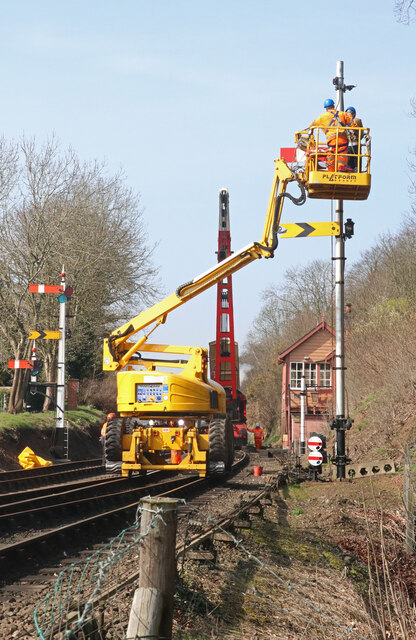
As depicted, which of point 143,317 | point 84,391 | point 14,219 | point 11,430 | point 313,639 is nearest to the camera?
point 313,639

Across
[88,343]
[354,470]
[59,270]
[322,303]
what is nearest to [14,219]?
[59,270]

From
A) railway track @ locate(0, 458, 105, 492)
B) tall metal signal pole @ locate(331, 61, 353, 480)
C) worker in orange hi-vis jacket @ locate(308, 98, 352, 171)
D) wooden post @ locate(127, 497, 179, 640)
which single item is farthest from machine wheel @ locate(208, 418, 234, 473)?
wooden post @ locate(127, 497, 179, 640)

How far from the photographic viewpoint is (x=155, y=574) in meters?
4.41

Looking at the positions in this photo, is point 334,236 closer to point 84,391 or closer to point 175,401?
point 175,401

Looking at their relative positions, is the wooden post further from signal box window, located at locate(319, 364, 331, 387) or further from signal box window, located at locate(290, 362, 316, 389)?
signal box window, located at locate(290, 362, 316, 389)

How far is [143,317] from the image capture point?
1812 centimetres

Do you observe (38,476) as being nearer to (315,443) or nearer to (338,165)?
(315,443)

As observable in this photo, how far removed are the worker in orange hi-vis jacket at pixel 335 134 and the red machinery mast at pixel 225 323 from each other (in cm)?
1400

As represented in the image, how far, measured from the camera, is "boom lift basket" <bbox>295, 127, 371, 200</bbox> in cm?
1580

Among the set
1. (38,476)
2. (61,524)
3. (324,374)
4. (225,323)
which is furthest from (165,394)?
(324,374)

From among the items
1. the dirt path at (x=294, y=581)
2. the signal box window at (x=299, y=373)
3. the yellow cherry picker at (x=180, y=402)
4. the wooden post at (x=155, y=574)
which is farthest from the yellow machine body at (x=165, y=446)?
the signal box window at (x=299, y=373)

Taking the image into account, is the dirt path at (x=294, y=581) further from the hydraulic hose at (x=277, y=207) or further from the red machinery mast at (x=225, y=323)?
the red machinery mast at (x=225, y=323)

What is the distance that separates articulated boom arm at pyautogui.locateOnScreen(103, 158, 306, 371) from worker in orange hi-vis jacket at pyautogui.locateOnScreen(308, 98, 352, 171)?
1.15 metres

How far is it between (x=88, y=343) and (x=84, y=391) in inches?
210
